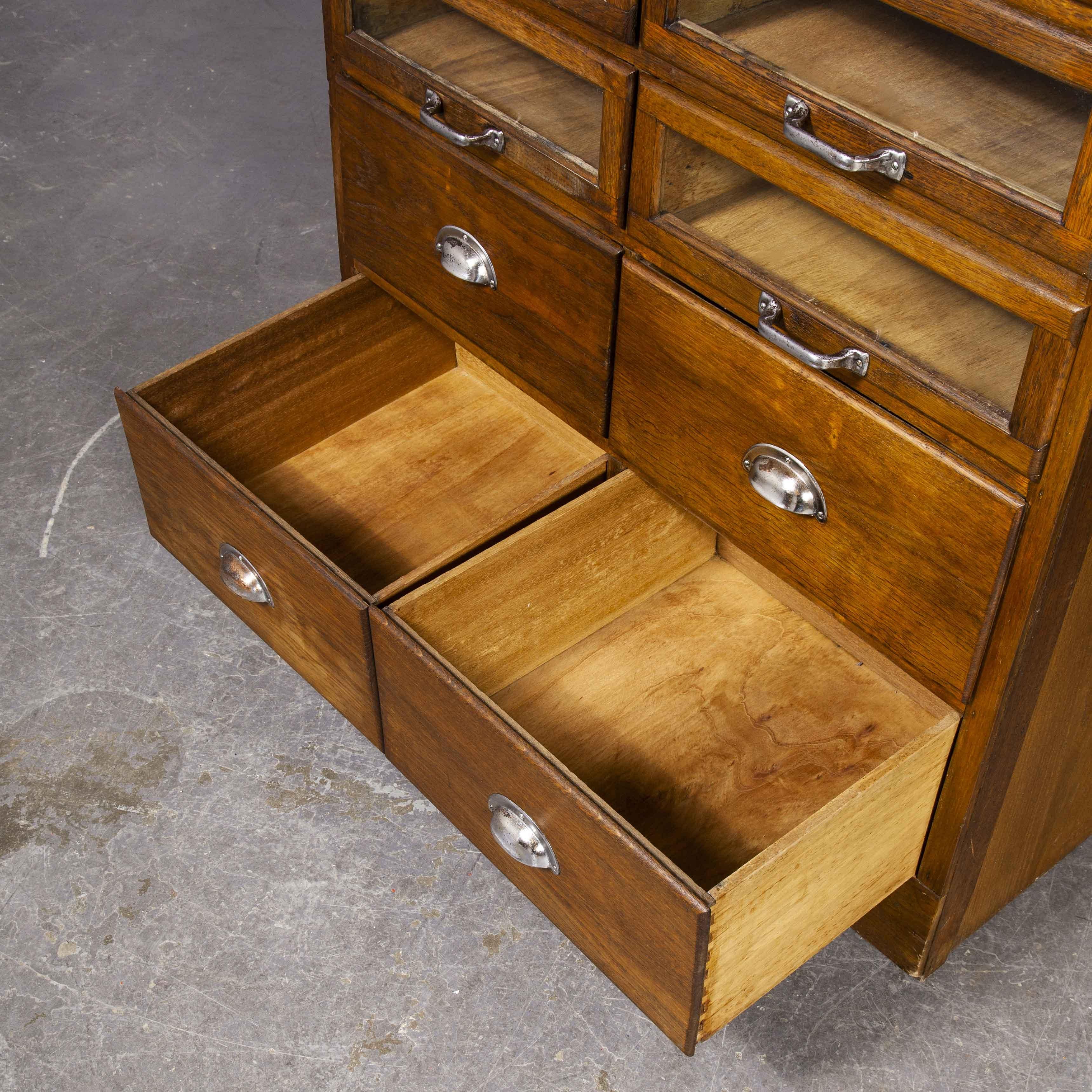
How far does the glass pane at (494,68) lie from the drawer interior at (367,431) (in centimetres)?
29

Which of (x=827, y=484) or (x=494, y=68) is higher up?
(x=494, y=68)

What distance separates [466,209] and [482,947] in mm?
647

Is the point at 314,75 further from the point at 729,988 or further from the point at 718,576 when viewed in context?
the point at 729,988

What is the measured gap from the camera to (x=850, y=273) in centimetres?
104

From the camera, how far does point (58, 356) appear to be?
73.5 inches

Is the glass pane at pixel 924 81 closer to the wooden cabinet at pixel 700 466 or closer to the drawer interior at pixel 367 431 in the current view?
the wooden cabinet at pixel 700 466

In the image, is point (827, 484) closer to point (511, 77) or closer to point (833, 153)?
point (833, 153)

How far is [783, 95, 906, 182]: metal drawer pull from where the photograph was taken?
3.03 ft

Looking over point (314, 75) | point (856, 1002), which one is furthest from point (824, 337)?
point (314, 75)

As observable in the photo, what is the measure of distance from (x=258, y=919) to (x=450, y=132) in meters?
0.70

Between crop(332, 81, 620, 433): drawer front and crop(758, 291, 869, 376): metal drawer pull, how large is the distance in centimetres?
16

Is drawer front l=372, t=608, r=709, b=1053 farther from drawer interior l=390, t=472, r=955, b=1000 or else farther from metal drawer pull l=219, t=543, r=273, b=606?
metal drawer pull l=219, t=543, r=273, b=606

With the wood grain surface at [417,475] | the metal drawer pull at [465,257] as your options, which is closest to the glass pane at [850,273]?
the metal drawer pull at [465,257]

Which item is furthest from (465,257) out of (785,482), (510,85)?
(785,482)
